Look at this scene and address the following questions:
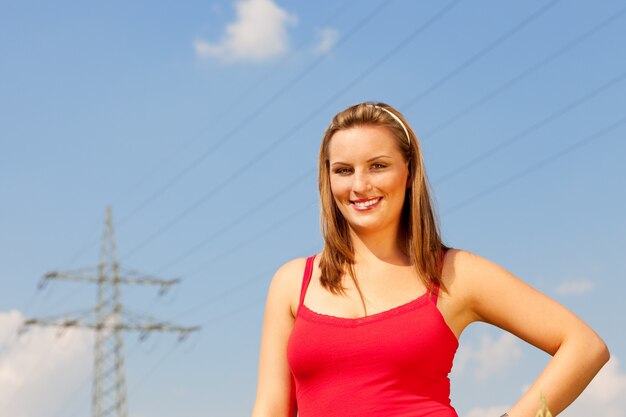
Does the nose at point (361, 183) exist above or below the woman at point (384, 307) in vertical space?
above

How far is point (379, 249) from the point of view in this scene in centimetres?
A: 381

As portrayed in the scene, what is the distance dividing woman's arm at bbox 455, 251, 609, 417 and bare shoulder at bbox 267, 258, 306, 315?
62 centimetres

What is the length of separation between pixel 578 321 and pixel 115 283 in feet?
105

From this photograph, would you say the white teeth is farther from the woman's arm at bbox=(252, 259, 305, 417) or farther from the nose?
the woman's arm at bbox=(252, 259, 305, 417)

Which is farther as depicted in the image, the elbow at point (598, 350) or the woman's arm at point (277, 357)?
the woman's arm at point (277, 357)

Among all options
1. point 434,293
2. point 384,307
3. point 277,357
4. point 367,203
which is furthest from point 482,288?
point 277,357

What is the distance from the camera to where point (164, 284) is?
3850cm

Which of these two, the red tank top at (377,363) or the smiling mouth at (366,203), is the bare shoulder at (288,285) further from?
the smiling mouth at (366,203)

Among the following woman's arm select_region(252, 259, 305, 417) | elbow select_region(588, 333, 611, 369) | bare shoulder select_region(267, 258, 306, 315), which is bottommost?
elbow select_region(588, 333, 611, 369)

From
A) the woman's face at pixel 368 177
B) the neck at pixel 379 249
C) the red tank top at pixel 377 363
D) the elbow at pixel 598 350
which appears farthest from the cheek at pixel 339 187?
the elbow at pixel 598 350

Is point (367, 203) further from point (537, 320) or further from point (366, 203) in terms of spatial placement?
point (537, 320)

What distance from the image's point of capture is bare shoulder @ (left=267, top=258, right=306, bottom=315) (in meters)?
3.83

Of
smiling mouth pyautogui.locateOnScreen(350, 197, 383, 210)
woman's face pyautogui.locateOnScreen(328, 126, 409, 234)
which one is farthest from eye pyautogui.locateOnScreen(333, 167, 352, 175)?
smiling mouth pyautogui.locateOnScreen(350, 197, 383, 210)

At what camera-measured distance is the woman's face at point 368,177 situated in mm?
3746
